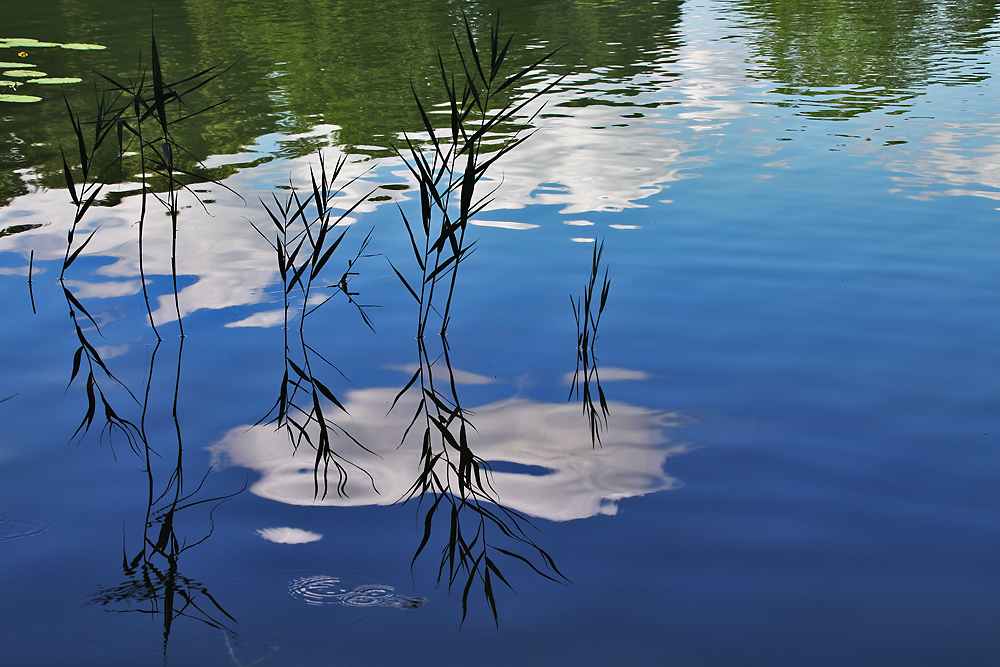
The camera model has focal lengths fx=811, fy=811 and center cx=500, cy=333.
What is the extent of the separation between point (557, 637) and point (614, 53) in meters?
11.5

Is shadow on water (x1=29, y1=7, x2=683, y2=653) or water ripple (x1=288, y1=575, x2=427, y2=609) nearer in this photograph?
water ripple (x1=288, y1=575, x2=427, y2=609)

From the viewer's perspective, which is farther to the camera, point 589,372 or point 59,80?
point 59,80

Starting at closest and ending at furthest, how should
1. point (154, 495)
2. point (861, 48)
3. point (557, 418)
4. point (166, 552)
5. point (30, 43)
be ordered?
point (166, 552) → point (154, 495) → point (557, 418) → point (30, 43) → point (861, 48)

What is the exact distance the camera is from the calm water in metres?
2.05

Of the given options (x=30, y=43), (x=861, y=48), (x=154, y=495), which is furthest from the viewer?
(x=861, y=48)

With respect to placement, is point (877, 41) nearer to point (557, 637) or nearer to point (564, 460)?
point (564, 460)

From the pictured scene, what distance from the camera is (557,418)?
3.02 m

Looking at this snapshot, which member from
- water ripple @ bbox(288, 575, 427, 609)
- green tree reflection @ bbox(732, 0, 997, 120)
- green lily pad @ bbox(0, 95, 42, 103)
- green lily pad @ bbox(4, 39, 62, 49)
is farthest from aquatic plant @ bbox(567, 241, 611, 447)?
green lily pad @ bbox(4, 39, 62, 49)

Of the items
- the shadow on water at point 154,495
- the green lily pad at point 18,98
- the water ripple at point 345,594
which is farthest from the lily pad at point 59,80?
the water ripple at point 345,594

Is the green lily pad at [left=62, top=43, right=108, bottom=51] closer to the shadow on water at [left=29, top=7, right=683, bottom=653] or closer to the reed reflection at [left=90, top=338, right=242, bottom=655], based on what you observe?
the shadow on water at [left=29, top=7, right=683, bottom=653]

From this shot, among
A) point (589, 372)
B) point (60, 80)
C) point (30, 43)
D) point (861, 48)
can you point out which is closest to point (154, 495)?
point (589, 372)

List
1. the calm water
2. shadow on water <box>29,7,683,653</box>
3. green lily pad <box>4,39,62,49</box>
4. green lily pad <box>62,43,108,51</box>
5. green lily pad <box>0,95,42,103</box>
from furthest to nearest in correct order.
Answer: green lily pad <box>4,39,62,49</box>
green lily pad <box>62,43,108,51</box>
green lily pad <box>0,95,42,103</box>
shadow on water <box>29,7,683,653</box>
the calm water

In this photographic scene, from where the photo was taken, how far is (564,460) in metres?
2.77

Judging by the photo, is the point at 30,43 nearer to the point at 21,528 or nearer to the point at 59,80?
A: the point at 59,80
